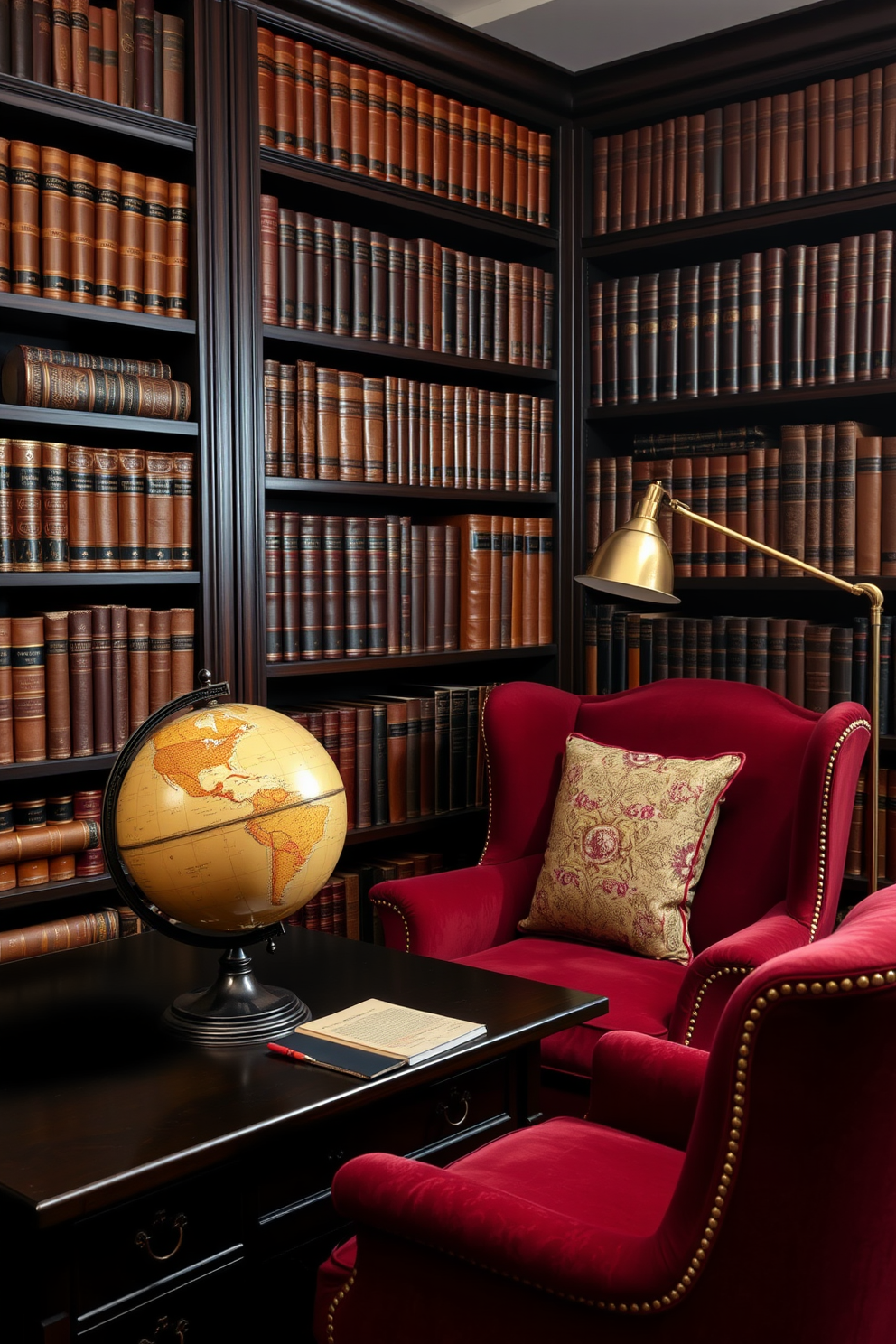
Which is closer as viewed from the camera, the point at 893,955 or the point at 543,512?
the point at 893,955

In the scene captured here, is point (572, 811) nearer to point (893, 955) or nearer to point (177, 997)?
point (177, 997)

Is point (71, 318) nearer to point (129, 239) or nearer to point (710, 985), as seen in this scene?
point (129, 239)

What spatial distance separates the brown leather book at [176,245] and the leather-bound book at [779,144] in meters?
1.59

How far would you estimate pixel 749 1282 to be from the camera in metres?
1.34

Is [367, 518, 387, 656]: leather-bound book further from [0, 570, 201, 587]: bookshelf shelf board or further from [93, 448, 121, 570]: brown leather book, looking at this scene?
[93, 448, 121, 570]: brown leather book

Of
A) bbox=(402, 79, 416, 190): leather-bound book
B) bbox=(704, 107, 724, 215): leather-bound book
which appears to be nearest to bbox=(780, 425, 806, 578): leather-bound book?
bbox=(704, 107, 724, 215): leather-bound book

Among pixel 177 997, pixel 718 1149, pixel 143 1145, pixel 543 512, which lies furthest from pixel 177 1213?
pixel 543 512

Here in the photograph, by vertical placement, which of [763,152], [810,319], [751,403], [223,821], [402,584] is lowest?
[223,821]

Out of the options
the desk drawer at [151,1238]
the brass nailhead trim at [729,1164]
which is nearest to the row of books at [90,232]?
the desk drawer at [151,1238]

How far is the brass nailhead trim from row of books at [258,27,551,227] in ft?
8.62

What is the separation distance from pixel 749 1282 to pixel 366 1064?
0.59m

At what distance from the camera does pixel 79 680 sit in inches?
115

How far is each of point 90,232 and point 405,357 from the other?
91 centimetres

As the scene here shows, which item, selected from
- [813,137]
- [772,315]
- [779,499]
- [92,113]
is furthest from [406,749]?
→ [813,137]
